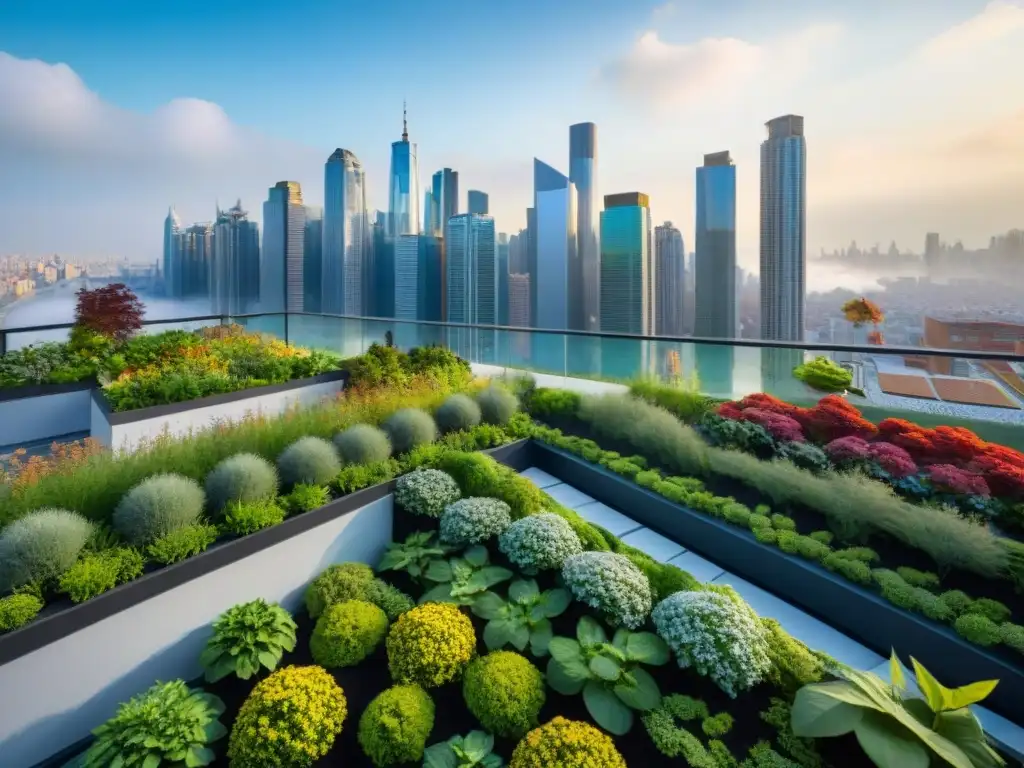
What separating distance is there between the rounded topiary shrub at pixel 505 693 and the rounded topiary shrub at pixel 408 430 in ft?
7.03

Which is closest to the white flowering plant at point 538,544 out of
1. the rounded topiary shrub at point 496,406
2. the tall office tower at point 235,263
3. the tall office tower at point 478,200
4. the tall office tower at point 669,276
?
the rounded topiary shrub at point 496,406

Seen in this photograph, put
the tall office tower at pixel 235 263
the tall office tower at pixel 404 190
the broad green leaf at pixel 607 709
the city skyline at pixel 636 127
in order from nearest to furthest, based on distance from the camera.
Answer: the broad green leaf at pixel 607 709 < the city skyline at pixel 636 127 < the tall office tower at pixel 235 263 < the tall office tower at pixel 404 190

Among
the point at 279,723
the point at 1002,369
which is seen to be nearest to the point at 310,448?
the point at 279,723

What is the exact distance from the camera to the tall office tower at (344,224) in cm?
1209

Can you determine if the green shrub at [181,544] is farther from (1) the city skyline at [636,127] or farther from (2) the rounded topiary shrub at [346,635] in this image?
(1) the city skyline at [636,127]

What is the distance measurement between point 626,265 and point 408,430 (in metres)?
6.10

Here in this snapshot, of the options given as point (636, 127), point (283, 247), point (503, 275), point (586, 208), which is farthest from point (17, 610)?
point (586, 208)

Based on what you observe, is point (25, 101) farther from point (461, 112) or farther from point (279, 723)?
point (279, 723)

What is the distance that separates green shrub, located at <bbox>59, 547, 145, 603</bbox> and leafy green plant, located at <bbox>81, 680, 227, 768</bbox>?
49 centimetres

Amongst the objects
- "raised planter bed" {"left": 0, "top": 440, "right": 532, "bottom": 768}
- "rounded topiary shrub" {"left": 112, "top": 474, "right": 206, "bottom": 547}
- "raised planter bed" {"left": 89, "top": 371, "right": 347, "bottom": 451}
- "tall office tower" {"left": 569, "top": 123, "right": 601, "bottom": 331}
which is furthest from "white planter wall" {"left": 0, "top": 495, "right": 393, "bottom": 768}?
"tall office tower" {"left": 569, "top": 123, "right": 601, "bottom": 331}

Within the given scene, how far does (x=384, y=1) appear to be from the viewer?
8.20 m

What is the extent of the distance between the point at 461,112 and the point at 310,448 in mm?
7541

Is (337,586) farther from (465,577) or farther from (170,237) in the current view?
(170,237)

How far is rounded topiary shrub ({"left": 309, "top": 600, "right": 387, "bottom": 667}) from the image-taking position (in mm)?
2490
